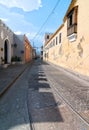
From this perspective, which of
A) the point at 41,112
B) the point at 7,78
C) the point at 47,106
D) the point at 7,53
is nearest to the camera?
the point at 41,112

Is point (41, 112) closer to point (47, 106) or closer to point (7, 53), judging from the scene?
point (47, 106)

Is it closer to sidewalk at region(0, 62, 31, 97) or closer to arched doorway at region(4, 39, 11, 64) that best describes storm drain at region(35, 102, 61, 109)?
sidewalk at region(0, 62, 31, 97)

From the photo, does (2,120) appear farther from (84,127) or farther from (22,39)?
(22,39)

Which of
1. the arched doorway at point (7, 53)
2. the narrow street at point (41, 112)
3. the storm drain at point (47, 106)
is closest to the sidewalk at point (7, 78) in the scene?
the narrow street at point (41, 112)

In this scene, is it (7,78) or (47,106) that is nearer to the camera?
(47,106)

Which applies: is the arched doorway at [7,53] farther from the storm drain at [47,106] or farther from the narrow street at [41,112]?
Result: the storm drain at [47,106]

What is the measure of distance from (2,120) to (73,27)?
534 inches

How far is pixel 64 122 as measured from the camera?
16.1 feet

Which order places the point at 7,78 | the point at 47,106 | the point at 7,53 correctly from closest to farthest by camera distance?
the point at 47,106, the point at 7,78, the point at 7,53

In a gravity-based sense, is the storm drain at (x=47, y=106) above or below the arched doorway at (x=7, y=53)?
below

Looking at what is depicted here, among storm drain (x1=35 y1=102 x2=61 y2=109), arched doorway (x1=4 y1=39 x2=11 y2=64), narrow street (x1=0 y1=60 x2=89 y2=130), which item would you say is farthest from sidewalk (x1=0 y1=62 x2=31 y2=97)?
arched doorway (x1=4 y1=39 x2=11 y2=64)

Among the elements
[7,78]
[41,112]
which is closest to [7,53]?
[7,78]

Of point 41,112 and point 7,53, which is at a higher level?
point 7,53

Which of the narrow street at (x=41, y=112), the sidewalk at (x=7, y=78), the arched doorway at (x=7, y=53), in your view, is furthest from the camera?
the arched doorway at (x=7, y=53)
